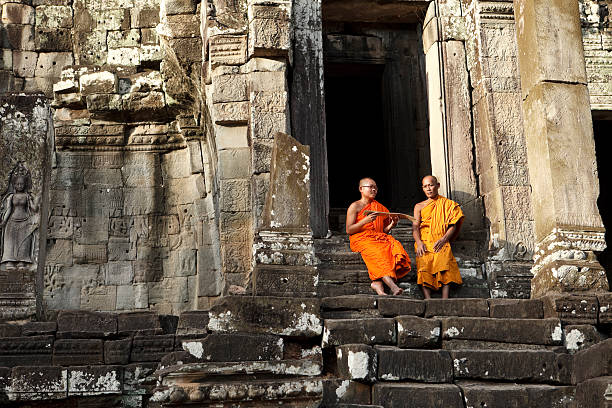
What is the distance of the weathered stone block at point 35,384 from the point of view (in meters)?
8.25

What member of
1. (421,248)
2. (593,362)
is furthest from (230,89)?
(593,362)

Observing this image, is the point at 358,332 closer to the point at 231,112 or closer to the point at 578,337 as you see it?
the point at 578,337

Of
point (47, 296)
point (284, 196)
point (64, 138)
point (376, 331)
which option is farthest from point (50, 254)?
point (376, 331)

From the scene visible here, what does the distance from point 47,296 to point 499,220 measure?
571cm

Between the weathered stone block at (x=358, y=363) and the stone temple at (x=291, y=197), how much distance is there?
2 centimetres

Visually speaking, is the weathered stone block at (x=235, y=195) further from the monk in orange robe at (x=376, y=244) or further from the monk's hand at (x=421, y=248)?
the monk's hand at (x=421, y=248)

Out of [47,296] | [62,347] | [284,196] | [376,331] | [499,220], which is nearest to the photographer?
[376,331]

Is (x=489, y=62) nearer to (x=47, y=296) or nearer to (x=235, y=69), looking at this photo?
(x=235, y=69)

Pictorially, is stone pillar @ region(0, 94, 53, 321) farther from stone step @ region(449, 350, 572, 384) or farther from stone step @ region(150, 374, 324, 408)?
stone step @ region(449, 350, 572, 384)

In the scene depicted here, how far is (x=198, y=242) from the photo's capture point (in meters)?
12.5

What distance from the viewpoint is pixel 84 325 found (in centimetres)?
917

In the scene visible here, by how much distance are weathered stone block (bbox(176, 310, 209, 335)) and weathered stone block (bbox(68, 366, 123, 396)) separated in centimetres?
75

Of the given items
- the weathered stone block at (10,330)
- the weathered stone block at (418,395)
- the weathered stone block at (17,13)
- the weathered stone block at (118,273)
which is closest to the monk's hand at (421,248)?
the weathered stone block at (418,395)

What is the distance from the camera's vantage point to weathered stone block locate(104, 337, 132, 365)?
8969mm
